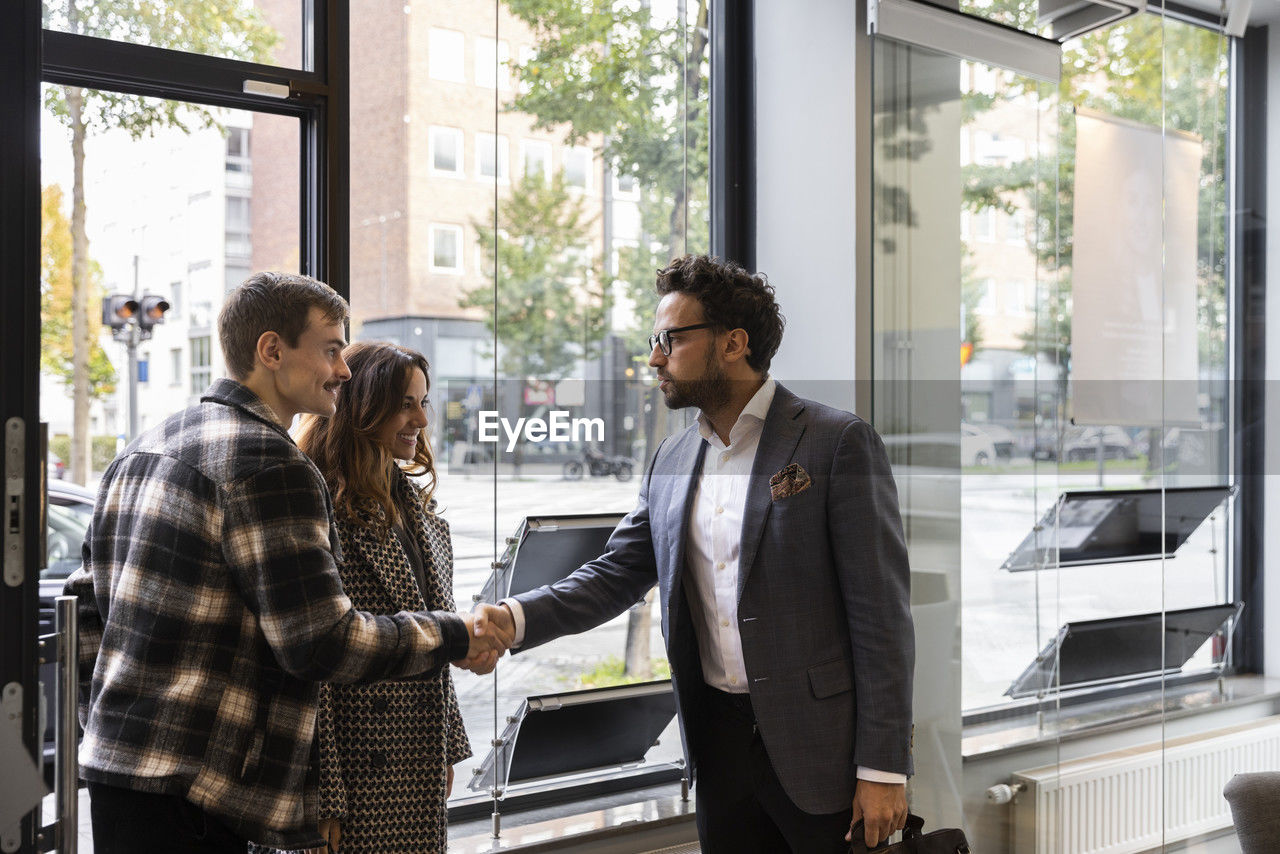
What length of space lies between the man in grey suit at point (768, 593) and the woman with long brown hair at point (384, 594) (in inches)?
11.8

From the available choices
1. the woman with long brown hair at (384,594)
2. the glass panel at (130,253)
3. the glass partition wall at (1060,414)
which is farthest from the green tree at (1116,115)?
the glass panel at (130,253)

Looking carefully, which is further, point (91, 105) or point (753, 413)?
point (91, 105)

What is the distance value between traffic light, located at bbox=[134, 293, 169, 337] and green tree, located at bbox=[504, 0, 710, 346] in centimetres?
122

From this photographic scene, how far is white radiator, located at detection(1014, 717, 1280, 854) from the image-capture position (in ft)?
8.83

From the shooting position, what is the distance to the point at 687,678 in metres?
2.37

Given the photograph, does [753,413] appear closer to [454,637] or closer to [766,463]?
[766,463]

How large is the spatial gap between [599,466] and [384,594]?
1.50 meters

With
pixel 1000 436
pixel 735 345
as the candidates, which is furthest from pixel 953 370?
pixel 735 345

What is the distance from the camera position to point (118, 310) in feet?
8.87

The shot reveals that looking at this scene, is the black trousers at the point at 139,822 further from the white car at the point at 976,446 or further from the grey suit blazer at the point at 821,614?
the white car at the point at 976,446

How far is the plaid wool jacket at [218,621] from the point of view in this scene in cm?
175

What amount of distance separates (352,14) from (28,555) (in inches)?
74.6

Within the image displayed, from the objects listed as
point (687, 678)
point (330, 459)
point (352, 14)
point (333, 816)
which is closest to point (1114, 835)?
point (687, 678)

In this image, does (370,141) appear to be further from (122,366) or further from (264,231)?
(122,366)
